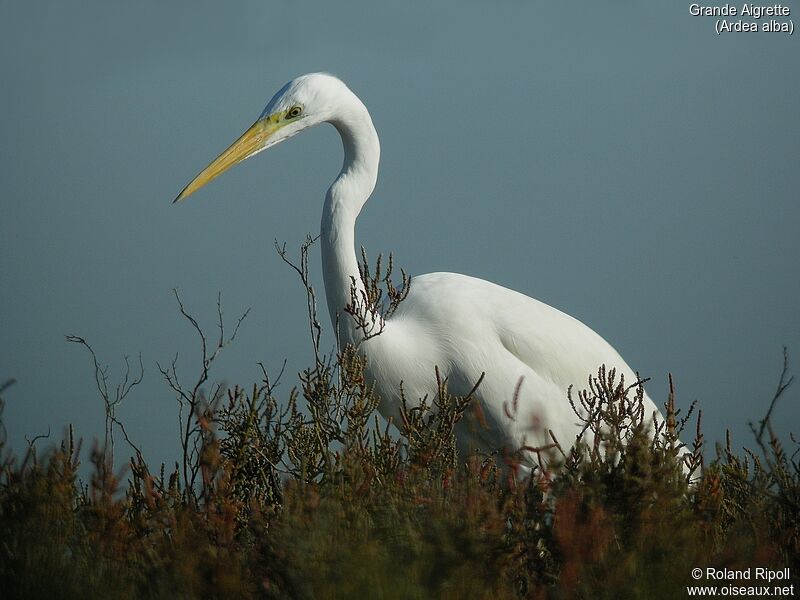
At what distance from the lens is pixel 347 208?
4602 mm

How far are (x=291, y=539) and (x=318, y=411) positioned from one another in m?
1.15

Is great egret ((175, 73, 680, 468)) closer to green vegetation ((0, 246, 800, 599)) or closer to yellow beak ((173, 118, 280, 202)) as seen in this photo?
yellow beak ((173, 118, 280, 202))

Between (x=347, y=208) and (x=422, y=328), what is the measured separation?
765mm

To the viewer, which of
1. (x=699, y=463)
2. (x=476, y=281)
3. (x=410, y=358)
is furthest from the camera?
(x=476, y=281)

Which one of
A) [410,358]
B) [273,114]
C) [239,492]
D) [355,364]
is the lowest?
Result: [239,492]

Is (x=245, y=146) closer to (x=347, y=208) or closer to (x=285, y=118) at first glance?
(x=285, y=118)

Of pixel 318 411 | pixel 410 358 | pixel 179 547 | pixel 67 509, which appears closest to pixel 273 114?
pixel 410 358

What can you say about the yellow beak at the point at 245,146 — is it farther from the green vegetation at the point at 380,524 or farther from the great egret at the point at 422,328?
the green vegetation at the point at 380,524

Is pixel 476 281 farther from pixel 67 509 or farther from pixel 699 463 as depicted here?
pixel 67 509

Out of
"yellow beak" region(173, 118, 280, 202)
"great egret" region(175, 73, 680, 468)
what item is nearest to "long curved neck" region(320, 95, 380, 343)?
"great egret" region(175, 73, 680, 468)

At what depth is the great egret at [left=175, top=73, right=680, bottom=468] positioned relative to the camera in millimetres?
4633

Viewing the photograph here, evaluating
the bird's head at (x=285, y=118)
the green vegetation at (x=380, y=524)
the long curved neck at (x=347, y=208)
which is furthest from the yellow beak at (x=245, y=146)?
the green vegetation at (x=380, y=524)

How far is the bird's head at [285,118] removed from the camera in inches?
187

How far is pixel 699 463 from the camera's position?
3.59 meters
